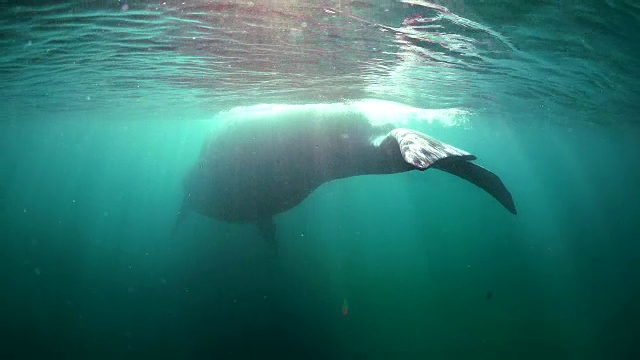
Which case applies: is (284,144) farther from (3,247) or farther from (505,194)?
(3,247)

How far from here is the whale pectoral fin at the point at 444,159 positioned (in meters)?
4.63

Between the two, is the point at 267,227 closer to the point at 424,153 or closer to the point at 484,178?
the point at 484,178

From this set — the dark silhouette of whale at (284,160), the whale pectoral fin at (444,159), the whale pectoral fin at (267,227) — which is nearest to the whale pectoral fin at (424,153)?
the whale pectoral fin at (444,159)

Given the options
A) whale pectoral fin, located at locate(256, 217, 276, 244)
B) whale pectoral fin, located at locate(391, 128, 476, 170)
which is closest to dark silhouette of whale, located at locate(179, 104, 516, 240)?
whale pectoral fin, located at locate(256, 217, 276, 244)

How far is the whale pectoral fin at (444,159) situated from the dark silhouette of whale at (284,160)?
0.08 feet

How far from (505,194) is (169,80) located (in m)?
11.6

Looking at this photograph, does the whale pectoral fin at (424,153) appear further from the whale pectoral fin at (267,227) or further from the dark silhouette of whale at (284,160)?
the whale pectoral fin at (267,227)

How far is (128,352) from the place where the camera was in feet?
41.6

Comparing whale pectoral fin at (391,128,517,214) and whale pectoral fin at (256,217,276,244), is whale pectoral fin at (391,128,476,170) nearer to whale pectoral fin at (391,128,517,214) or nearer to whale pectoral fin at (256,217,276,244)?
whale pectoral fin at (391,128,517,214)

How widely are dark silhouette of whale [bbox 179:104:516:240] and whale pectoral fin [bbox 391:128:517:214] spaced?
24mm

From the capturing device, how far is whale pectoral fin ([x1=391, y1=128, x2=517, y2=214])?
4.63m

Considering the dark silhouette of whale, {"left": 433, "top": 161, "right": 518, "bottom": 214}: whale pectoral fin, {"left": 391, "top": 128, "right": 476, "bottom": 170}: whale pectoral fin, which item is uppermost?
{"left": 391, "top": 128, "right": 476, "bottom": 170}: whale pectoral fin

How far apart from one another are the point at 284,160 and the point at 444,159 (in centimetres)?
634

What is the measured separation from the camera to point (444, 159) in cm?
501
